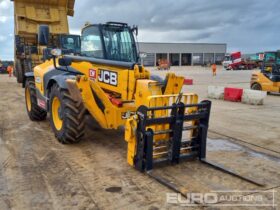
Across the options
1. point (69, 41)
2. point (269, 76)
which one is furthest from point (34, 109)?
point (269, 76)

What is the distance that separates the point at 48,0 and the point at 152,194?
12892 millimetres

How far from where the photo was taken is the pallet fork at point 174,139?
457 centimetres

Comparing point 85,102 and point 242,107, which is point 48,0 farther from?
point 85,102

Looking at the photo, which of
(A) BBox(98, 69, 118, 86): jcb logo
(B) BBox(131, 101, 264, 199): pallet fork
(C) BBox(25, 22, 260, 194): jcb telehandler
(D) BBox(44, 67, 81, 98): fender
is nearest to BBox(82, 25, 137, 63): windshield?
(C) BBox(25, 22, 260, 194): jcb telehandler

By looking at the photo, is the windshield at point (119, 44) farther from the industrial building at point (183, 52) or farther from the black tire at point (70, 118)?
the industrial building at point (183, 52)

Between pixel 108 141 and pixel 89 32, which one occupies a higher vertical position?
pixel 89 32

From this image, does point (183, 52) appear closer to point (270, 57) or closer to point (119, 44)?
point (270, 57)

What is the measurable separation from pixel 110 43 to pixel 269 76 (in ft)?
39.2

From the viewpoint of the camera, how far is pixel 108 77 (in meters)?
→ 5.81

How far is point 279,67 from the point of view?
15.7m

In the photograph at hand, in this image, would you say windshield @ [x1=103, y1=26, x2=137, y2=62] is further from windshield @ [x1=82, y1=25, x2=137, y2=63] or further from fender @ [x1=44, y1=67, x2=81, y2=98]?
fender @ [x1=44, y1=67, x2=81, y2=98]

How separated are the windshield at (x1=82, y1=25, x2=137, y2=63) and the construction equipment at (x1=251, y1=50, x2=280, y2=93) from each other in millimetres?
11202

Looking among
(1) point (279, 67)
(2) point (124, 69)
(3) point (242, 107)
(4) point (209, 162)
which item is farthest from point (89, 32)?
(1) point (279, 67)

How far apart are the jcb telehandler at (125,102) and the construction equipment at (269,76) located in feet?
33.8
